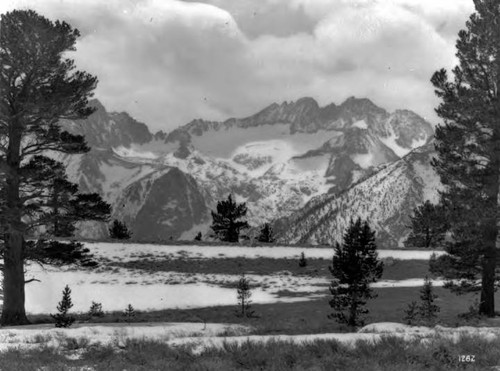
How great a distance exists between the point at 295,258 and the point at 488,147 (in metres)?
25.6

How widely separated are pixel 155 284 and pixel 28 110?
2169 centimetres

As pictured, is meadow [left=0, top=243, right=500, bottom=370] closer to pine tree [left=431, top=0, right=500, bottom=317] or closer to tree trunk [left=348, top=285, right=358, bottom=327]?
tree trunk [left=348, top=285, right=358, bottom=327]

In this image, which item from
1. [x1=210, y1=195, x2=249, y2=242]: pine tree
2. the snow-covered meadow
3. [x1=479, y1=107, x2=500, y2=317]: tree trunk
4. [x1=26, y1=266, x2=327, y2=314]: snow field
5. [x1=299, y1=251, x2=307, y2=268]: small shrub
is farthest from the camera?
[x1=210, y1=195, x2=249, y2=242]: pine tree

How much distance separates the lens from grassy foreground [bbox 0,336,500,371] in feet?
28.9

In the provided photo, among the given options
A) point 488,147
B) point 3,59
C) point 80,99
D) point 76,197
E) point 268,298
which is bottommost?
point 268,298

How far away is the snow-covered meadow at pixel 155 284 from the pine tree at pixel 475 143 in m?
15.5

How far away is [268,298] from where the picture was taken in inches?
1447

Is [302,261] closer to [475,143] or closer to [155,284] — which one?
[155,284]

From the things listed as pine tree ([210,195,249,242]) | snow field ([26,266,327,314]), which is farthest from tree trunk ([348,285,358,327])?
pine tree ([210,195,249,242])

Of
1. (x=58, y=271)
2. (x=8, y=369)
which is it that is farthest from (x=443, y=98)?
(x=58, y=271)

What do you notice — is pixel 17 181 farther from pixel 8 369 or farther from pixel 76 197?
pixel 8 369

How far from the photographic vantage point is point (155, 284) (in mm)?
38531

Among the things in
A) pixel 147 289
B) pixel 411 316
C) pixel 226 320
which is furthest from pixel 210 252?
pixel 411 316

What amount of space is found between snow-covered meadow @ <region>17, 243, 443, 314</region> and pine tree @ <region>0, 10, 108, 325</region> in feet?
45.8
